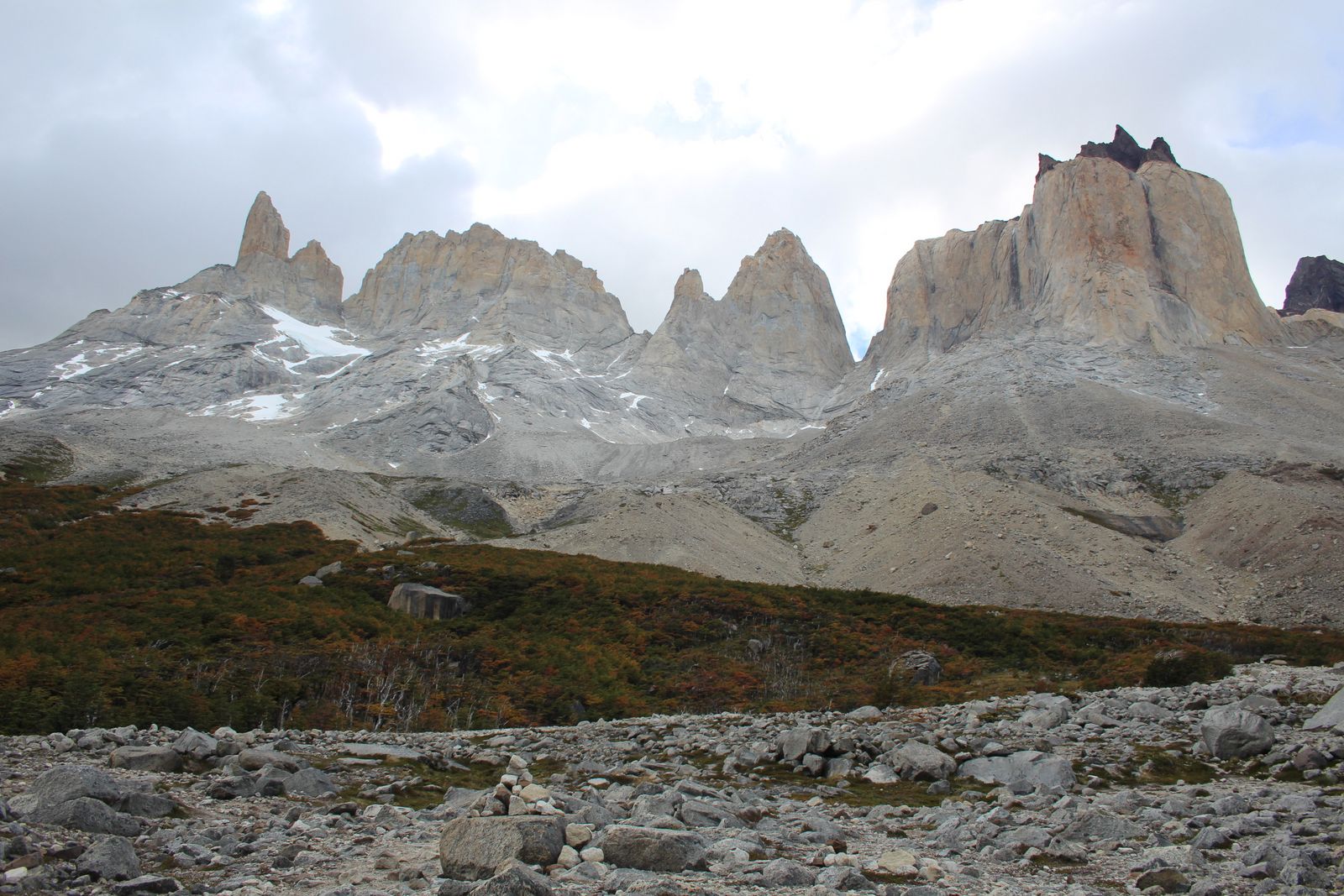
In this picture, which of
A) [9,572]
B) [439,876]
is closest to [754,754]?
[439,876]

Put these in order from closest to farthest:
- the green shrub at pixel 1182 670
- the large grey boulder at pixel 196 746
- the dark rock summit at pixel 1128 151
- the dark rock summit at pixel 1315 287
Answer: the large grey boulder at pixel 196 746 → the green shrub at pixel 1182 670 → the dark rock summit at pixel 1128 151 → the dark rock summit at pixel 1315 287

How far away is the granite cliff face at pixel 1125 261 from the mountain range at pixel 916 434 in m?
0.59

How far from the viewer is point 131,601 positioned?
101 ft

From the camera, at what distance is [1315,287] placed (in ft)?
617

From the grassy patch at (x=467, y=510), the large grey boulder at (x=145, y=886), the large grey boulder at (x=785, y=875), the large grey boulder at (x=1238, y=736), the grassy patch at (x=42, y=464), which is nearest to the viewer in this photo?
the large grey boulder at (x=145, y=886)

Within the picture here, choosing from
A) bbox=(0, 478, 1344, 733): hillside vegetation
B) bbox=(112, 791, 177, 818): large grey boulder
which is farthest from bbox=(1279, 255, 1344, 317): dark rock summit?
bbox=(112, 791, 177, 818): large grey boulder

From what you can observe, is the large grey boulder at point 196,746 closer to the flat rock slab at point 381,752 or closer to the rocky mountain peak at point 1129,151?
the flat rock slab at point 381,752

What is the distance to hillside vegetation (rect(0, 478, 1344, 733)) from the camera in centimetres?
2020

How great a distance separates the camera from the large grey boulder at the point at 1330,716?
14266mm

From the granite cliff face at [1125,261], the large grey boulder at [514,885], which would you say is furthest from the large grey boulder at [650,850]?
the granite cliff face at [1125,261]

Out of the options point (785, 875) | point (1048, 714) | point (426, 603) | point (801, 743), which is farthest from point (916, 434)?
point (785, 875)

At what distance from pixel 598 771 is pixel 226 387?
615ft

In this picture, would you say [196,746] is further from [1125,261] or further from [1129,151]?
[1129,151]

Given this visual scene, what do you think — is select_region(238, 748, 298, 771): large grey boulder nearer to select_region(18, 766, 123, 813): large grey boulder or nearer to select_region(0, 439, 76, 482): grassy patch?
select_region(18, 766, 123, 813): large grey boulder
